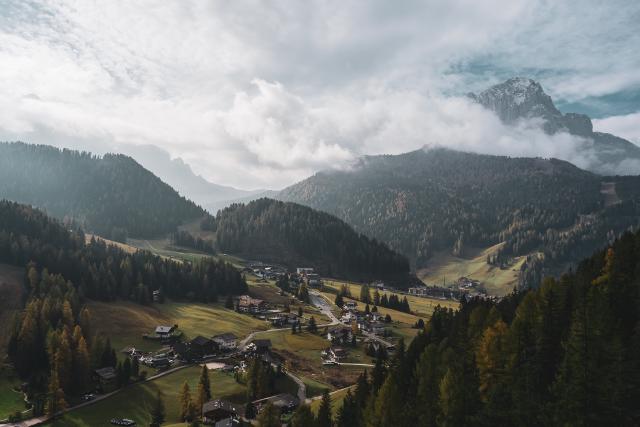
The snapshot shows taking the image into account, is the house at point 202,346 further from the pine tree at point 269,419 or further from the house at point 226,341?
the pine tree at point 269,419

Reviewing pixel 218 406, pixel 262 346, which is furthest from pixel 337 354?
pixel 218 406

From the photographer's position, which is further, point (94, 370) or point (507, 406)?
point (94, 370)

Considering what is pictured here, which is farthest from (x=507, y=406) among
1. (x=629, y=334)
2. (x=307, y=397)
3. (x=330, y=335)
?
(x=330, y=335)

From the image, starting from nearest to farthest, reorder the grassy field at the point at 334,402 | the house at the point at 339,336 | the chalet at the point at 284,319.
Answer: the grassy field at the point at 334,402, the house at the point at 339,336, the chalet at the point at 284,319

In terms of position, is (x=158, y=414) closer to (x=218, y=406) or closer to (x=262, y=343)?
(x=218, y=406)

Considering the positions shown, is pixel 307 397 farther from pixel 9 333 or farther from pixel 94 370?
pixel 9 333

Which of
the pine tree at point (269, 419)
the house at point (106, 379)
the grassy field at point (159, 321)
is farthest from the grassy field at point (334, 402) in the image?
the grassy field at point (159, 321)
